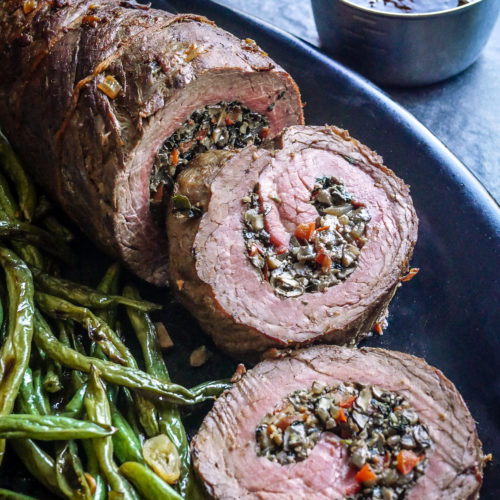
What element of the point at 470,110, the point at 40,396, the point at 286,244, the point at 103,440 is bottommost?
the point at 40,396

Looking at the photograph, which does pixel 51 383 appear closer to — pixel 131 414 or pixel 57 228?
pixel 131 414

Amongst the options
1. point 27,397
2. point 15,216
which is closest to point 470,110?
point 15,216

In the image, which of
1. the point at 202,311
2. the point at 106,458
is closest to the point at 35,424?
the point at 106,458

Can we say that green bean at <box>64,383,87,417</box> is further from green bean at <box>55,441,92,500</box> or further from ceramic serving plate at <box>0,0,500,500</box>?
ceramic serving plate at <box>0,0,500,500</box>

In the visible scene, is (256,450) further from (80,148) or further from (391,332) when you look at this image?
(80,148)

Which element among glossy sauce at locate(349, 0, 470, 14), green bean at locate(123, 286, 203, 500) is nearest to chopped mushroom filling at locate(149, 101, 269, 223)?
green bean at locate(123, 286, 203, 500)

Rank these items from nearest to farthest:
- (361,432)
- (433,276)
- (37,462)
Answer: (361,432), (37,462), (433,276)

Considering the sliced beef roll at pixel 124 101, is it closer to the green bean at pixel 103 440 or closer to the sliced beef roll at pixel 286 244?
the sliced beef roll at pixel 286 244

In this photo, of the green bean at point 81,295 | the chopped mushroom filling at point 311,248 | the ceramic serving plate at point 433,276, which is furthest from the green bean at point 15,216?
the chopped mushroom filling at point 311,248
